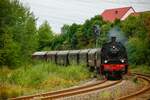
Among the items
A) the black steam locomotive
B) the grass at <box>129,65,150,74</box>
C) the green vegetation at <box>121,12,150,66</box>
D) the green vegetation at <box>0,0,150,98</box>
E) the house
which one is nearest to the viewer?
the green vegetation at <box>0,0,150,98</box>

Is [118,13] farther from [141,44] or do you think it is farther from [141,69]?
[141,69]

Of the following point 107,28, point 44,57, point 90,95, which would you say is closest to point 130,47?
point 44,57

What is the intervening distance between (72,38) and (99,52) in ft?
170

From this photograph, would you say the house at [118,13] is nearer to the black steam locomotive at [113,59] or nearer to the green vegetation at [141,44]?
the green vegetation at [141,44]

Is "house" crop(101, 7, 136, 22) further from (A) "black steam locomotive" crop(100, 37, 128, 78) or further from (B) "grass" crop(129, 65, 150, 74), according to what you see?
(A) "black steam locomotive" crop(100, 37, 128, 78)

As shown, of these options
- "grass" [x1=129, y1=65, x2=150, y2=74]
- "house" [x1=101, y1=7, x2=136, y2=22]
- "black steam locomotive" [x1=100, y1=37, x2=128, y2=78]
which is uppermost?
"house" [x1=101, y1=7, x2=136, y2=22]

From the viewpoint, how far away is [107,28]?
234 ft

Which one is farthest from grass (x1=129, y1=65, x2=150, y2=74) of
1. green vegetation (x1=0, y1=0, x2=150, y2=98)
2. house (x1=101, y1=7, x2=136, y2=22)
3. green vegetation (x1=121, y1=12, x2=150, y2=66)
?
house (x1=101, y1=7, x2=136, y2=22)

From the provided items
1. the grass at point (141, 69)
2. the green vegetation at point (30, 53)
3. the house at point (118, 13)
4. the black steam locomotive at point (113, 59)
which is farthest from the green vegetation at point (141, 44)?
the house at point (118, 13)

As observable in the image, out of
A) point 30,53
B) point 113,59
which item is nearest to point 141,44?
point 30,53

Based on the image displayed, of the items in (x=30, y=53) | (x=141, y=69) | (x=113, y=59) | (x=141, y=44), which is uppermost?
(x=141, y=44)

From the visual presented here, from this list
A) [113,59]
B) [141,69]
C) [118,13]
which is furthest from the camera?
[118,13]

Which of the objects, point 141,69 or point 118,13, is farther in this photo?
point 118,13

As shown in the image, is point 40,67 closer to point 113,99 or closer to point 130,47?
point 113,99
